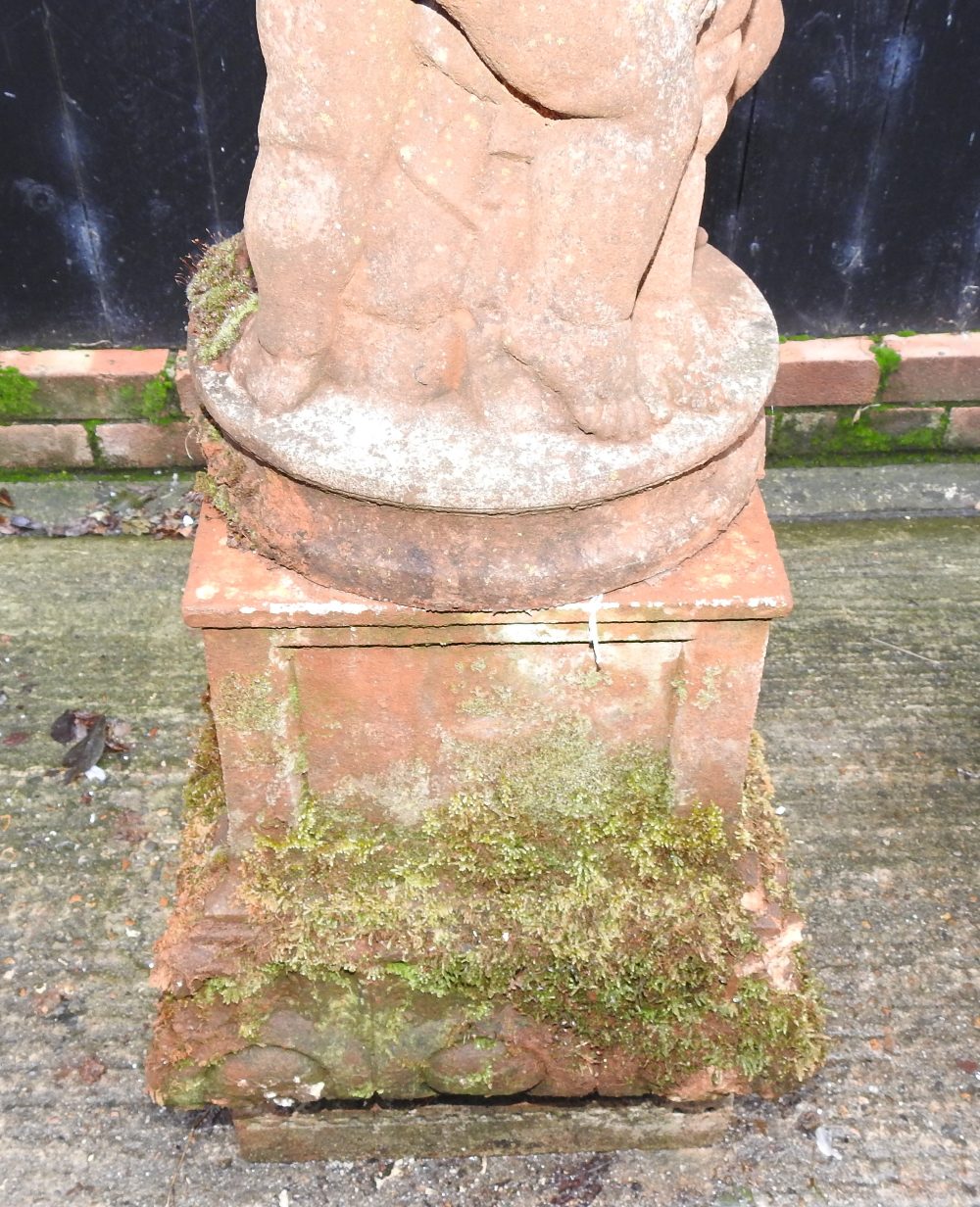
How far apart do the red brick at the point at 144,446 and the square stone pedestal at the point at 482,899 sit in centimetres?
197

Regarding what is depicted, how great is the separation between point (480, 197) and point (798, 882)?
1.74 m

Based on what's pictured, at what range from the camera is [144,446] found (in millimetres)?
3979

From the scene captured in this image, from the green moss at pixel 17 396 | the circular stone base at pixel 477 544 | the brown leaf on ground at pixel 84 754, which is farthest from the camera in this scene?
the green moss at pixel 17 396

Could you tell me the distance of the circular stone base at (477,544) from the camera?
187 centimetres

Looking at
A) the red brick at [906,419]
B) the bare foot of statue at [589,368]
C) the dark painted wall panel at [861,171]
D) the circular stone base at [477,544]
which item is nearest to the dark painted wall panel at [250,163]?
the dark painted wall panel at [861,171]

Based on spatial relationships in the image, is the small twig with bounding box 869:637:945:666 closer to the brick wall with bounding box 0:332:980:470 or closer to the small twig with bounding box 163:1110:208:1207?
the brick wall with bounding box 0:332:980:470

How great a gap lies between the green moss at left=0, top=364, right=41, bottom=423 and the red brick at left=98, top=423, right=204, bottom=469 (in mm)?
215

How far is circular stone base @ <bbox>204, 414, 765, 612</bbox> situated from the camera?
6.14ft

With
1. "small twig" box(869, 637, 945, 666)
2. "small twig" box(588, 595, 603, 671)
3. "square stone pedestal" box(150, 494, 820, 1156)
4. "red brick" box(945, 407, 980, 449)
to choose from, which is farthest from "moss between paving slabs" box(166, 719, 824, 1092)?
"red brick" box(945, 407, 980, 449)

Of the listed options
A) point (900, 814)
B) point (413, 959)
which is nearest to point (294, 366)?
point (413, 959)

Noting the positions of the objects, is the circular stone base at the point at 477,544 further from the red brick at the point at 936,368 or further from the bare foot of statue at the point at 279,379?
the red brick at the point at 936,368

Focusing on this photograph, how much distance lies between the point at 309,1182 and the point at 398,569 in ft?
4.01

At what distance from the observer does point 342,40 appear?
1610 mm

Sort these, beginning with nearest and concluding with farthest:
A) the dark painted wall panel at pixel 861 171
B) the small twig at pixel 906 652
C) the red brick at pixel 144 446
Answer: the small twig at pixel 906 652 < the dark painted wall panel at pixel 861 171 < the red brick at pixel 144 446
